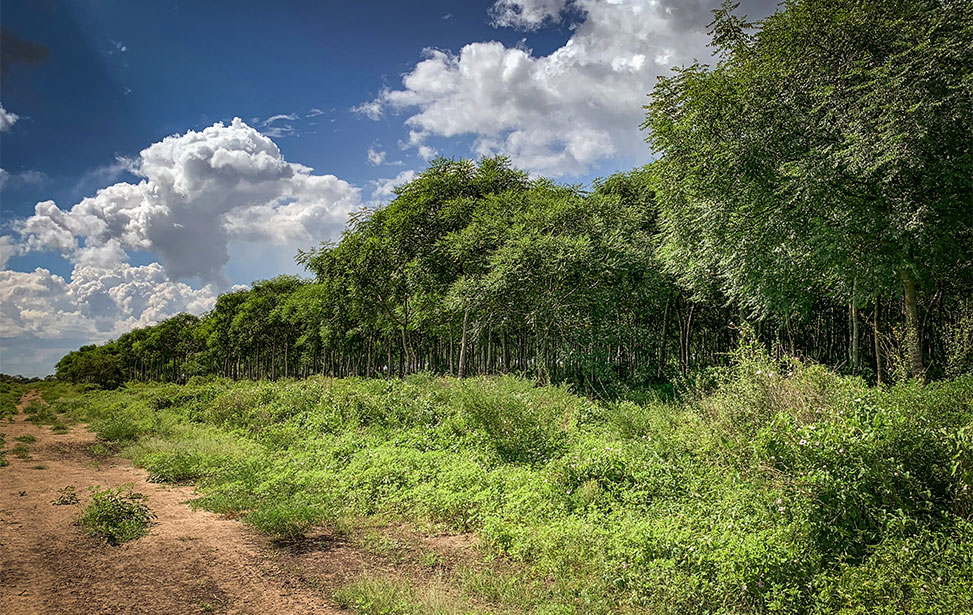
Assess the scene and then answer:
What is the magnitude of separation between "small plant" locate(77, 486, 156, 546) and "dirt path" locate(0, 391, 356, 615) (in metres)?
0.15

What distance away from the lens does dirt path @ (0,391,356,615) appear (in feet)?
18.8

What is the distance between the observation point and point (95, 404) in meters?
29.6

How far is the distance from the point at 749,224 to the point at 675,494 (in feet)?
34.6

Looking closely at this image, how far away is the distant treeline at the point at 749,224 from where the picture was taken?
1184 centimetres

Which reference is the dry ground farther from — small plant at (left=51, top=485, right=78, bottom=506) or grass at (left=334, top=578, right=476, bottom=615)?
grass at (left=334, top=578, right=476, bottom=615)

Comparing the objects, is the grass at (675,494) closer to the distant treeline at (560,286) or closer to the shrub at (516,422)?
the shrub at (516,422)

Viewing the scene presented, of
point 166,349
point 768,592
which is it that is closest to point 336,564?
point 768,592

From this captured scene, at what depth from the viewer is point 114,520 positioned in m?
7.90

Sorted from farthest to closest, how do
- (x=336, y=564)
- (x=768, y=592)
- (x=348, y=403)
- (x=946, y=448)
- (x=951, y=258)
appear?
(x=348, y=403), (x=951, y=258), (x=336, y=564), (x=946, y=448), (x=768, y=592)

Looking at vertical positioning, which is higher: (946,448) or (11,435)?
(946,448)

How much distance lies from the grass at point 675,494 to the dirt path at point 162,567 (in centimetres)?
62

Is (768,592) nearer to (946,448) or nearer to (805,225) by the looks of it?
(946,448)

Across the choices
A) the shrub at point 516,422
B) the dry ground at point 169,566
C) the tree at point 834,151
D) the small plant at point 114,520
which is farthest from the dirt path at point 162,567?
the tree at point 834,151

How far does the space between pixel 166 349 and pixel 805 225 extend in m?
83.4
